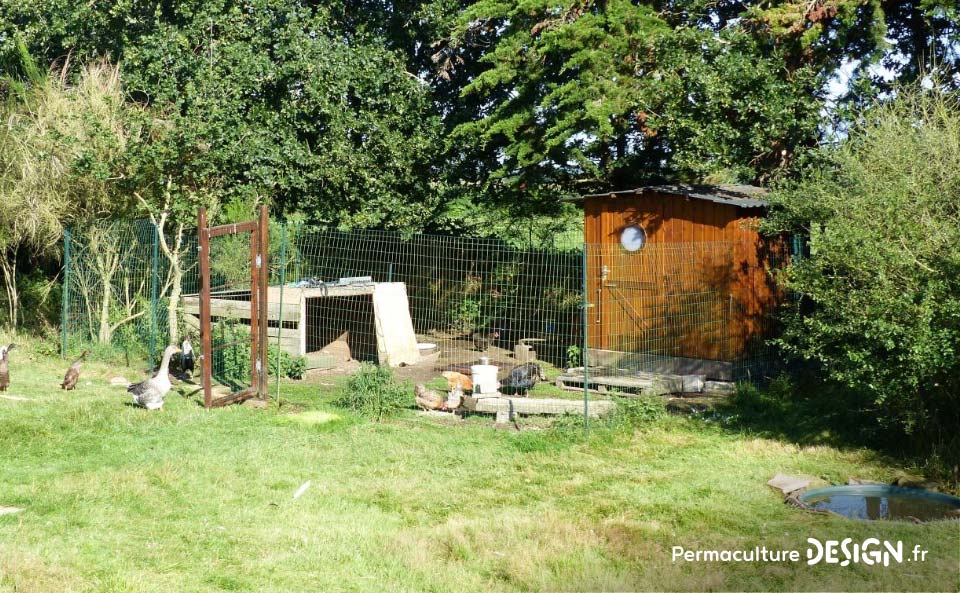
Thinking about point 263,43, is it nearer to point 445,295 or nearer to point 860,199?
point 445,295

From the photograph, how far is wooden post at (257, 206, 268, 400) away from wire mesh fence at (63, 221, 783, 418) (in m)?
0.80

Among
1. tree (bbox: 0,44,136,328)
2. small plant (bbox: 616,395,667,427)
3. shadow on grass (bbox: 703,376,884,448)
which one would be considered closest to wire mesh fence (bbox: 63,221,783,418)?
small plant (bbox: 616,395,667,427)

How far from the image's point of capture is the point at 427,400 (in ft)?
32.7

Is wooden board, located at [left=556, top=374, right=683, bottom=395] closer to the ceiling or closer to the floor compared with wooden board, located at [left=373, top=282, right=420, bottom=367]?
closer to the floor

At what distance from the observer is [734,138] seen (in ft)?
44.0

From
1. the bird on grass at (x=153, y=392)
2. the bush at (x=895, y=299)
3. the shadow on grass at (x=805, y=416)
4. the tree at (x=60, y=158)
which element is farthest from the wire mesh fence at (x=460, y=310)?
the bush at (x=895, y=299)

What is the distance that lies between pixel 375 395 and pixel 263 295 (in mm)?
1778

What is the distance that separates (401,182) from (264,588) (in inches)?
473

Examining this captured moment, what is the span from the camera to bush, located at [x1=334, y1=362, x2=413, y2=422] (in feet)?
31.7

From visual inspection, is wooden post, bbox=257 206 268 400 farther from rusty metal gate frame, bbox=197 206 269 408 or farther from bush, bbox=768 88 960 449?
bush, bbox=768 88 960 449

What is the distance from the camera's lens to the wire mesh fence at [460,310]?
11.9m

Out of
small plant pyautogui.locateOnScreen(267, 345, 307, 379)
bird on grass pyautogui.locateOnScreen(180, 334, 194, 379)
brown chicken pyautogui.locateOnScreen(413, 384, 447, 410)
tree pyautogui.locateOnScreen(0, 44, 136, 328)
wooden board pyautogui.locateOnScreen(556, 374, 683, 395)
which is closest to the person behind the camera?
brown chicken pyautogui.locateOnScreen(413, 384, 447, 410)

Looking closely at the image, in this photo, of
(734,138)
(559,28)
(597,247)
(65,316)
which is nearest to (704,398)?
(597,247)

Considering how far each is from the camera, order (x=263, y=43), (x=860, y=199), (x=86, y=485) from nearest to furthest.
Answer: (x=86, y=485), (x=860, y=199), (x=263, y=43)
